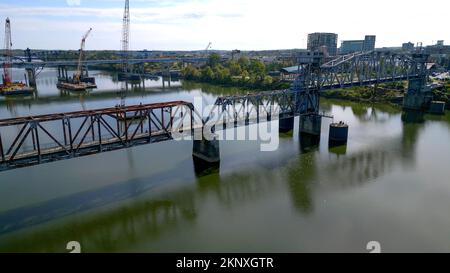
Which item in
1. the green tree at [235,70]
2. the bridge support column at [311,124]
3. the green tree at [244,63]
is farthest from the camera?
the green tree at [244,63]

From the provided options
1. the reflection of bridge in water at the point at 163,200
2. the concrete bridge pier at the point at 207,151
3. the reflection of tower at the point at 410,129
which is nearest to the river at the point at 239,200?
the reflection of bridge in water at the point at 163,200

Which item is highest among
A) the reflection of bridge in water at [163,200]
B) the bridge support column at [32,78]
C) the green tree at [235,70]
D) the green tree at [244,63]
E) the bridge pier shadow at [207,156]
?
the green tree at [244,63]

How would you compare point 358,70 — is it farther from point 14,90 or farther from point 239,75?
point 14,90

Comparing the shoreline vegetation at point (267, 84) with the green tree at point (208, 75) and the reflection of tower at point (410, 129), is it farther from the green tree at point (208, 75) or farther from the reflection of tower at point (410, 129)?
the reflection of tower at point (410, 129)

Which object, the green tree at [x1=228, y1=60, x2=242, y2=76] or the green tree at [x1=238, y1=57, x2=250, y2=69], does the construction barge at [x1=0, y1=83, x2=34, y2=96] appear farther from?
the green tree at [x1=238, y1=57, x2=250, y2=69]

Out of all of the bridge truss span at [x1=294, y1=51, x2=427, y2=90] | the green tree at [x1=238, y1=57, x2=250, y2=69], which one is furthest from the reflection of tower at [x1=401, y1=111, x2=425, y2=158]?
the green tree at [x1=238, y1=57, x2=250, y2=69]

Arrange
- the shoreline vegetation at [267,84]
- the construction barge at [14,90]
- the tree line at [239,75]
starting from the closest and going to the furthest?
the shoreline vegetation at [267,84] → the construction barge at [14,90] → the tree line at [239,75]

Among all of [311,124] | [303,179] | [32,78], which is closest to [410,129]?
[311,124]
